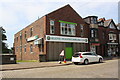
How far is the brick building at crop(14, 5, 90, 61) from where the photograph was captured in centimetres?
2281

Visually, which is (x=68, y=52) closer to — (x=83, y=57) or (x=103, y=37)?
(x=83, y=57)

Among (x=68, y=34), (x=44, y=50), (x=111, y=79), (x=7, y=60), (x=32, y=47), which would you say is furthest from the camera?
(x=32, y=47)

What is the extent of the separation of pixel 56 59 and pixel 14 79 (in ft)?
47.5

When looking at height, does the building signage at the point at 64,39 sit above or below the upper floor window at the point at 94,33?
below

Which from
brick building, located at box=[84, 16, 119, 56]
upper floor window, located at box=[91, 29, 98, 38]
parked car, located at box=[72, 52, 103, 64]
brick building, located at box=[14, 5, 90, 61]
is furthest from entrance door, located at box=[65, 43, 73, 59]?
upper floor window, located at box=[91, 29, 98, 38]

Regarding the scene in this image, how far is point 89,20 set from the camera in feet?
98.6

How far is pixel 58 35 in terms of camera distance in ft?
78.6

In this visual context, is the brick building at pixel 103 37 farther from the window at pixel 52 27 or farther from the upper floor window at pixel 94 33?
the window at pixel 52 27

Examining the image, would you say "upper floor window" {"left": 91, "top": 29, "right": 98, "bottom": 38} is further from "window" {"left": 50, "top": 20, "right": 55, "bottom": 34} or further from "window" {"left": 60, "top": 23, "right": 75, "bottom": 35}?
"window" {"left": 50, "top": 20, "right": 55, "bottom": 34}

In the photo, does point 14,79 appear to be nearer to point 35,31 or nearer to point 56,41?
point 56,41

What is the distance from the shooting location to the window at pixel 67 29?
24.9m

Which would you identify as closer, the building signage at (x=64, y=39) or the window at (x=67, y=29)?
the building signage at (x=64, y=39)

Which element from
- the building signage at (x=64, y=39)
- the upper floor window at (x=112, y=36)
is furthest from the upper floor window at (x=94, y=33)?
the upper floor window at (x=112, y=36)

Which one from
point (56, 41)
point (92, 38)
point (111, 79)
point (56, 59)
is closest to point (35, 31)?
point (56, 41)
